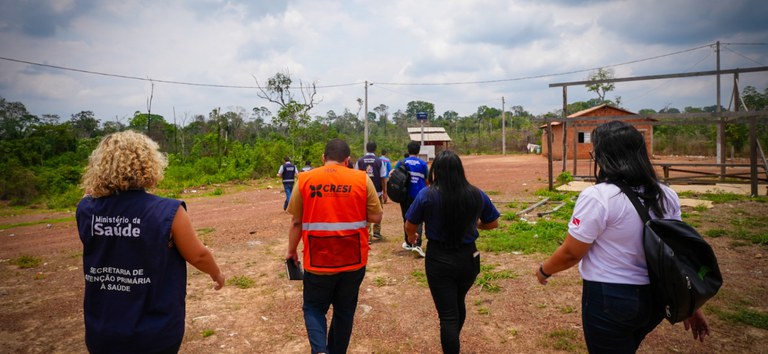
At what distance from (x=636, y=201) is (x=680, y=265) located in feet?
1.12

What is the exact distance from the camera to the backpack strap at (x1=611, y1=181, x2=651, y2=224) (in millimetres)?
2035

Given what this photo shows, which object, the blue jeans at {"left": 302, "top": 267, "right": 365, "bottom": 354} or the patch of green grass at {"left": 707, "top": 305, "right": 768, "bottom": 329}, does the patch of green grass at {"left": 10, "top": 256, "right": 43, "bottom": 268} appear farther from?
the patch of green grass at {"left": 707, "top": 305, "right": 768, "bottom": 329}

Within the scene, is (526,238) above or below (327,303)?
below

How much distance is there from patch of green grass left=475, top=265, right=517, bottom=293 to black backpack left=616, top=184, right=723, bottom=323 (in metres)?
3.46

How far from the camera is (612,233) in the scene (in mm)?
2092

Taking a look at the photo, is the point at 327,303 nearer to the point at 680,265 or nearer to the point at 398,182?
the point at 680,265

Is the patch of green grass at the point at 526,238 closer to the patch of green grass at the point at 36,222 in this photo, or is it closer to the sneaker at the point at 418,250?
the sneaker at the point at 418,250

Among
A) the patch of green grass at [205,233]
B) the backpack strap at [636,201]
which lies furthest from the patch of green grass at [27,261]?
the backpack strap at [636,201]

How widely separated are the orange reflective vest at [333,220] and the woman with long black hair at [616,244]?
1480 mm

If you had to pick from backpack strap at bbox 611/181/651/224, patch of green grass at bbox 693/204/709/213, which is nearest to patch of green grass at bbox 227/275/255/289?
backpack strap at bbox 611/181/651/224

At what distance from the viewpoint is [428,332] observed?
427 cm

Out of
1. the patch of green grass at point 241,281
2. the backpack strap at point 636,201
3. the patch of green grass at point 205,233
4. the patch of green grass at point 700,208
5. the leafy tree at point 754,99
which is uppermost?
the leafy tree at point 754,99

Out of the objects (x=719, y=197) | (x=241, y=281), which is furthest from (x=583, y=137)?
(x=241, y=281)

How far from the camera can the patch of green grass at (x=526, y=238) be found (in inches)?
279
